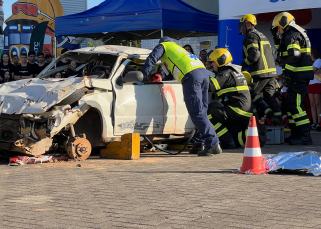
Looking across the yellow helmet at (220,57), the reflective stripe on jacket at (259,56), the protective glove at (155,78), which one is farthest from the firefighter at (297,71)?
the protective glove at (155,78)

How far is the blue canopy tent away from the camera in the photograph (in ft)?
46.0

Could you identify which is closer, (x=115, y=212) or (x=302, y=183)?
(x=115, y=212)

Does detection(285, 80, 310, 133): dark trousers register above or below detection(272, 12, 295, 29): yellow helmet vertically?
below

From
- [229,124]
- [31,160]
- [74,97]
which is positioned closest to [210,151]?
[229,124]

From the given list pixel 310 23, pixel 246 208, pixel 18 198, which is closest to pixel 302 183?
pixel 246 208

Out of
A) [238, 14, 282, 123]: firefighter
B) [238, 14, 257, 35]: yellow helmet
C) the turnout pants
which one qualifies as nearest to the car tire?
the turnout pants

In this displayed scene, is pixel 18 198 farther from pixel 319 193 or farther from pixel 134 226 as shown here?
pixel 319 193

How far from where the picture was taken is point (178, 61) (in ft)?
26.5

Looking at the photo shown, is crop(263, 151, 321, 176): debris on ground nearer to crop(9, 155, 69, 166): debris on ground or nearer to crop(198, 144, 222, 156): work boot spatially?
crop(198, 144, 222, 156): work boot

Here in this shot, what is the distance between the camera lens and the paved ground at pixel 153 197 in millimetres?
3904

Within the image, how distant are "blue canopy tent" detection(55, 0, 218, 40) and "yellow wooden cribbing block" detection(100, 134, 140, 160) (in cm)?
669

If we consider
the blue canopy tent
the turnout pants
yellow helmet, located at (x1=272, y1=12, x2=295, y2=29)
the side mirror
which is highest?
the blue canopy tent

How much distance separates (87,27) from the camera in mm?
15172

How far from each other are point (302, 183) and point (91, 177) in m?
2.39
